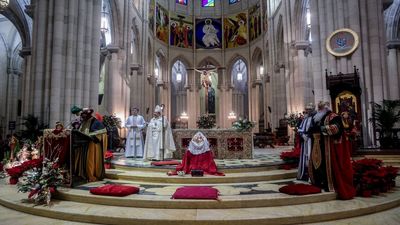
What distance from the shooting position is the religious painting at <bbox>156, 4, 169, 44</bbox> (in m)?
28.1

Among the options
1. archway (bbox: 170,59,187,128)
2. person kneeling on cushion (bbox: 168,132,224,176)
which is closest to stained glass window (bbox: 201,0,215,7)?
archway (bbox: 170,59,187,128)

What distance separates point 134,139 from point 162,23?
20841 mm

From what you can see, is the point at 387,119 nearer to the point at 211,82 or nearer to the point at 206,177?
the point at 206,177

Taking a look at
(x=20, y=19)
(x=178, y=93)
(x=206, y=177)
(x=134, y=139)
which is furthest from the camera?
(x=178, y=93)

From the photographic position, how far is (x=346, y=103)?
1216 centimetres

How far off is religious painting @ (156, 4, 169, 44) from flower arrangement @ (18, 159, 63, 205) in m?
24.5

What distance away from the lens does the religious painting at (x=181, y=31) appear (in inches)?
1193

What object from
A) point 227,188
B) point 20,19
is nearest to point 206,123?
point 227,188

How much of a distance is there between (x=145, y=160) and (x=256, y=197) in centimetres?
507

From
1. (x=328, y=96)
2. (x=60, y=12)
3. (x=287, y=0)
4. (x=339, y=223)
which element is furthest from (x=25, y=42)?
(x=339, y=223)

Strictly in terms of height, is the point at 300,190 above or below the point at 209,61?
below

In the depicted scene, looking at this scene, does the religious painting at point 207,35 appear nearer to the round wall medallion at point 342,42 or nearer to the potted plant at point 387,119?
the round wall medallion at point 342,42

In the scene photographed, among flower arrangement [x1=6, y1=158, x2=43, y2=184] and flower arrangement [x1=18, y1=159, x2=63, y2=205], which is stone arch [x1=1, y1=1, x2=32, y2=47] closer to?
flower arrangement [x1=6, y1=158, x2=43, y2=184]

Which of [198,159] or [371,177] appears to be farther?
[198,159]
